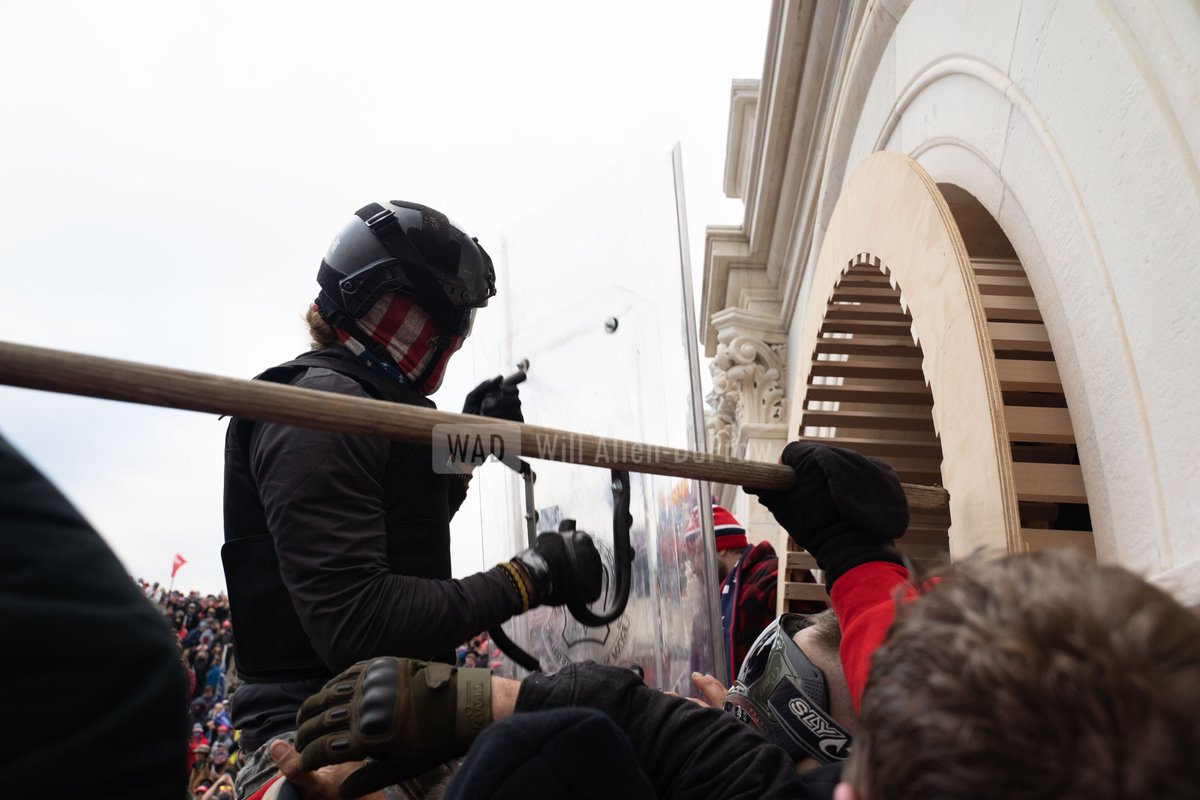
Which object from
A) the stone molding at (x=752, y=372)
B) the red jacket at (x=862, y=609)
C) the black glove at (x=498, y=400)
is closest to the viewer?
the red jacket at (x=862, y=609)

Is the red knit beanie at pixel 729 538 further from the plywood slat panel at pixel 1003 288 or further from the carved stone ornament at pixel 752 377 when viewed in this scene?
the plywood slat panel at pixel 1003 288

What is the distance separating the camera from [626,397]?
2627 mm

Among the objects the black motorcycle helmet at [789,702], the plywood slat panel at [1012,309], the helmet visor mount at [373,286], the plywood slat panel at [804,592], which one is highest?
the helmet visor mount at [373,286]

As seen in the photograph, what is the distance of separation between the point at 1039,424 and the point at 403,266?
Result: 146cm

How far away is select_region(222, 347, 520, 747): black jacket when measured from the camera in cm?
177

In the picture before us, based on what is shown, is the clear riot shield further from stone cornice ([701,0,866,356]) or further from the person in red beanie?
stone cornice ([701,0,866,356])

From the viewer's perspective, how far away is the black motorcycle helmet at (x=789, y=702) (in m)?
1.76

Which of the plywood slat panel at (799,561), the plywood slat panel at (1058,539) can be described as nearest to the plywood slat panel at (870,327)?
the plywood slat panel at (799,561)

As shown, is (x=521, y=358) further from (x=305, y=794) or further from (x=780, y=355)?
(x=780, y=355)

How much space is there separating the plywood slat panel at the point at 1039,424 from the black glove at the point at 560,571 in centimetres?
91

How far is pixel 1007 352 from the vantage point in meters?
2.24

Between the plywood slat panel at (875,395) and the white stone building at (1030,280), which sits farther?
the plywood slat panel at (875,395)

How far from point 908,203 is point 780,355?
13.8 feet

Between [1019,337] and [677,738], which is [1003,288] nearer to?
[1019,337]
